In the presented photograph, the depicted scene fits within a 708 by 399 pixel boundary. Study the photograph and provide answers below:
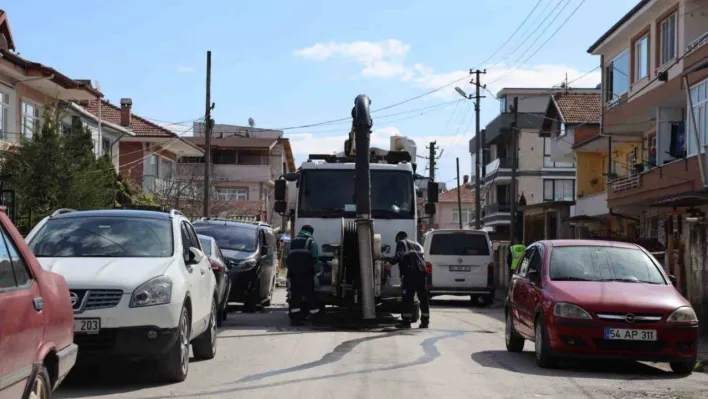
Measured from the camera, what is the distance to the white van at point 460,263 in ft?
87.2

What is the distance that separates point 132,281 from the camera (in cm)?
911

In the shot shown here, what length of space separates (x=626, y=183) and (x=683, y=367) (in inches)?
876

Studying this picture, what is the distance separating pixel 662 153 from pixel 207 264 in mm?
20943

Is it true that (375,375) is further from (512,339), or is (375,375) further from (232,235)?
(232,235)

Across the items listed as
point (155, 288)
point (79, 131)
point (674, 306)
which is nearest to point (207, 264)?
point (155, 288)

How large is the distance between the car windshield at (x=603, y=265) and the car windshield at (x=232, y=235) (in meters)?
9.07

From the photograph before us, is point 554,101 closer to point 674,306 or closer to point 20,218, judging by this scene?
point 20,218

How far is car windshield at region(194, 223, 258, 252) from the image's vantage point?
20359 millimetres

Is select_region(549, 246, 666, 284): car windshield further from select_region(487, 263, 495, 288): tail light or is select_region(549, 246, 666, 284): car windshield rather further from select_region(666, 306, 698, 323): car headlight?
select_region(487, 263, 495, 288): tail light

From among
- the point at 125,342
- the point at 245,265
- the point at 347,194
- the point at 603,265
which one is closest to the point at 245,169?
the point at 245,265

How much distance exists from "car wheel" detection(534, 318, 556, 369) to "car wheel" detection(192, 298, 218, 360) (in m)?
3.96

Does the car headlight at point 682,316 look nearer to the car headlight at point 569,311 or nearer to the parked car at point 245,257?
the car headlight at point 569,311

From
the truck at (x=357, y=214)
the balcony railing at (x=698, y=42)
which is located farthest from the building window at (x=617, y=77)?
the truck at (x=357, y=214)

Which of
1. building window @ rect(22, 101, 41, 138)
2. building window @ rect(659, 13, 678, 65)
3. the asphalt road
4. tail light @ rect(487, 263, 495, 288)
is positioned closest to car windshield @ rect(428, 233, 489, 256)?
tail light @ rect(487, 263, 495, 288)
